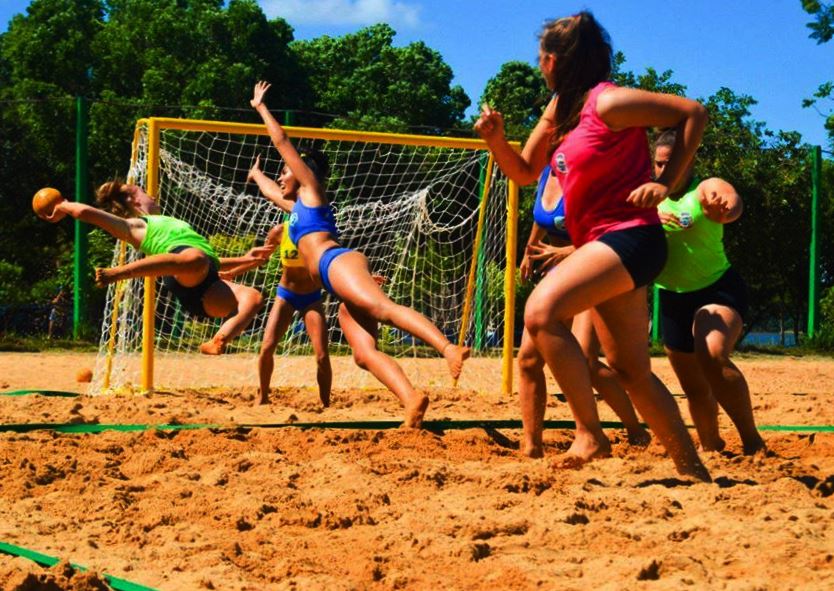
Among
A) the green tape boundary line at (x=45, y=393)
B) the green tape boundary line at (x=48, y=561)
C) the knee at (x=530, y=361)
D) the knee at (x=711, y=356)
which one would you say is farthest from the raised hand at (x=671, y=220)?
the green tape boundary line at (x=45, y=393)

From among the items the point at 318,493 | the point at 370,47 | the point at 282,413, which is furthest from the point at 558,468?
the point at 370,47

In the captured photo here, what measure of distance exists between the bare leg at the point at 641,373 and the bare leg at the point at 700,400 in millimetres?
1130

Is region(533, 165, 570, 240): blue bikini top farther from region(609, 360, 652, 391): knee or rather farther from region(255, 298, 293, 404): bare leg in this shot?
region(255, 298, 293, 404): bare leg

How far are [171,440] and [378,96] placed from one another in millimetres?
32036

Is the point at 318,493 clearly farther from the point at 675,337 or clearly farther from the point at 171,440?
the point at 675,337

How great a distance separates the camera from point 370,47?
133ft

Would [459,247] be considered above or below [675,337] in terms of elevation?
above

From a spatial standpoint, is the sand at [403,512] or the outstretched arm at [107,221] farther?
the outstretched arm at [107,221]

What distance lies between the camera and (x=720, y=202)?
5.23m

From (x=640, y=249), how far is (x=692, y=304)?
157 centimetres

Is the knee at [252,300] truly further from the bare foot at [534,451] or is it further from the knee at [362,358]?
the bare foot at [534,451]

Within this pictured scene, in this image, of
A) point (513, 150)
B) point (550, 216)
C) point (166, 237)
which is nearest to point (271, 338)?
point (166, 237)

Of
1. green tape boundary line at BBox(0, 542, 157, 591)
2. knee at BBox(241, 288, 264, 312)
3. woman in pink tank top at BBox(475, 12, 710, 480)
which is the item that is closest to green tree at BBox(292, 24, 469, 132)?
knee at BBox(241, 288, 264, 312)

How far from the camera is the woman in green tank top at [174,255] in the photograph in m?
8.09
